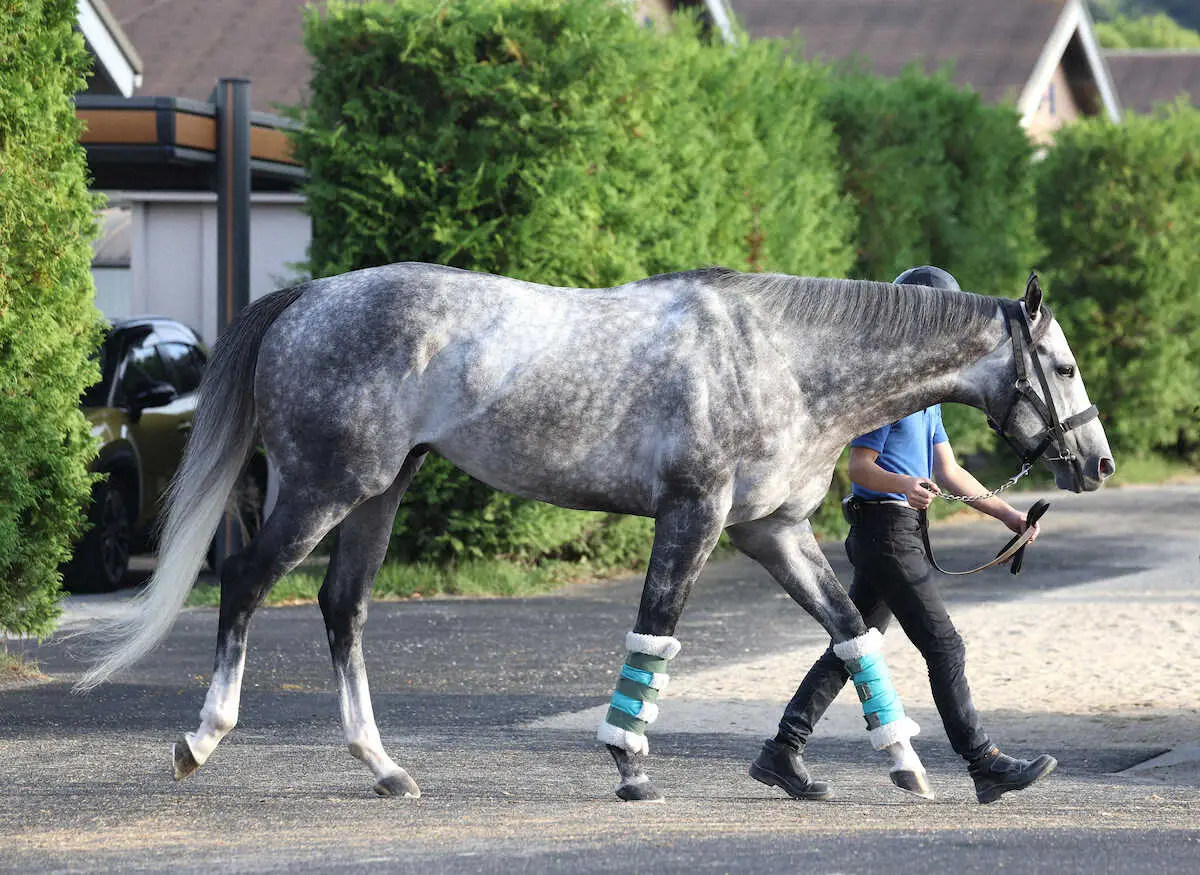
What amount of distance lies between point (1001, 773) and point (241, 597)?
261 centimetres

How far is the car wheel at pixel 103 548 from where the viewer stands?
12.4 m

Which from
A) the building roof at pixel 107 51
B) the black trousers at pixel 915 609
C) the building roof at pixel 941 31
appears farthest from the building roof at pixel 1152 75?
the black trousers at pixel 915 609

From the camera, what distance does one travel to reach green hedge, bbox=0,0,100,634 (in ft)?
27.9

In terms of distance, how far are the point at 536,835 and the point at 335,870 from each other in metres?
0.73

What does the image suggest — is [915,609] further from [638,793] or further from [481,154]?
[481,154]

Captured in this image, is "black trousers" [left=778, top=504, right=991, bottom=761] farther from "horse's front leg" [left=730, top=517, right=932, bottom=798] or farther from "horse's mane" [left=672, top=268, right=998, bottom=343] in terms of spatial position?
"horse's mane" [left=672, top=268, right=998, bottom=343]

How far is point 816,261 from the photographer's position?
15781 mm

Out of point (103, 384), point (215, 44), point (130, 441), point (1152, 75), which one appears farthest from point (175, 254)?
point (1152, 75)

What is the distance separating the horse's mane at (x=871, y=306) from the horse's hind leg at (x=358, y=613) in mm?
1335

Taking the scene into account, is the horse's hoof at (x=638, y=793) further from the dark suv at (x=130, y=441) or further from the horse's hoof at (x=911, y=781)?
the dark suv at (x=130, y=441)

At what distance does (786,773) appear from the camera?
21.0 ft

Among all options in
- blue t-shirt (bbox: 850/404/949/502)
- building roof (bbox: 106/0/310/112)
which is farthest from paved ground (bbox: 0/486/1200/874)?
building roof (bbox: 106/0/310/112)

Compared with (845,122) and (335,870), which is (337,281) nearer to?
(335,870)

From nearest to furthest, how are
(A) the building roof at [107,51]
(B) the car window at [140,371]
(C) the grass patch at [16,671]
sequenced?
(C) the grass patch at [16,671] < (B) the car window at [140,371] < (A) the building roof at [107,51]
